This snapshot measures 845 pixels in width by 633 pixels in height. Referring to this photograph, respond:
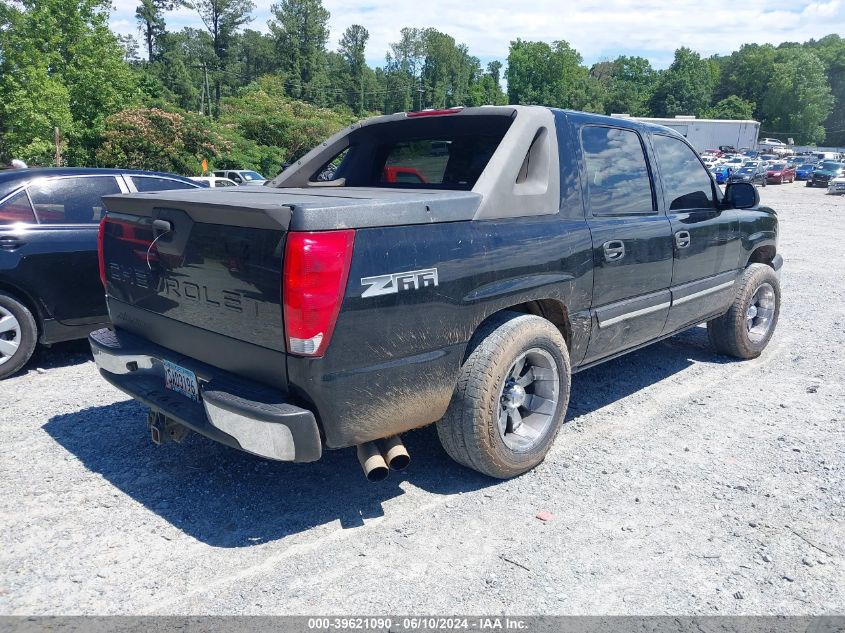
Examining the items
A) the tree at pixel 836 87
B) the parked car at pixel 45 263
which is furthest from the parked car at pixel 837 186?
the tree at pixel 836 87

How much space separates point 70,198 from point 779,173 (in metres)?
49.6

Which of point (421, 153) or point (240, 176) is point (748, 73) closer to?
point (240, 176)

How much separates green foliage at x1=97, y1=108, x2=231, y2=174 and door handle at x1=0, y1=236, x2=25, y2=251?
25001 mm

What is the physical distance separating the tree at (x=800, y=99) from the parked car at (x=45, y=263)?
391 feet

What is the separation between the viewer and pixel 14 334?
523 centimetres

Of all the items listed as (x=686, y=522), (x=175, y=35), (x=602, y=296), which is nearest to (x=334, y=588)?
(x=686, y=522)

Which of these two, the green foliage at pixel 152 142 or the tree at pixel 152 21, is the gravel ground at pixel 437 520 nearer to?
the green foliage at pixel 152 142

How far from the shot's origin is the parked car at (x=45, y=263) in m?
5.15

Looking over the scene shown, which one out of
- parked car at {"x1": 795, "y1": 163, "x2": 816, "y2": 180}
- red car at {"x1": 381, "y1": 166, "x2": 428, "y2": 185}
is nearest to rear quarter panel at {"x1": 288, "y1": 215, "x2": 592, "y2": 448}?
red car at {"x1": 381, "y1": 166, "x2": 428, "y2": 185}

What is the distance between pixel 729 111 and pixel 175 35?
3374 inches

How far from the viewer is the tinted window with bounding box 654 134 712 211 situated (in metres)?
4.72

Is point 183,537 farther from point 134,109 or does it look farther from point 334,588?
point 134,109

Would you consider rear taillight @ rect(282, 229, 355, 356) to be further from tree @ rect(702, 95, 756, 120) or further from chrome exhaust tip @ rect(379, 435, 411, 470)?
tree @ rect(702, 95, 756, 120)

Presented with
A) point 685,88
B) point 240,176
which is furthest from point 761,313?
point 685,88
